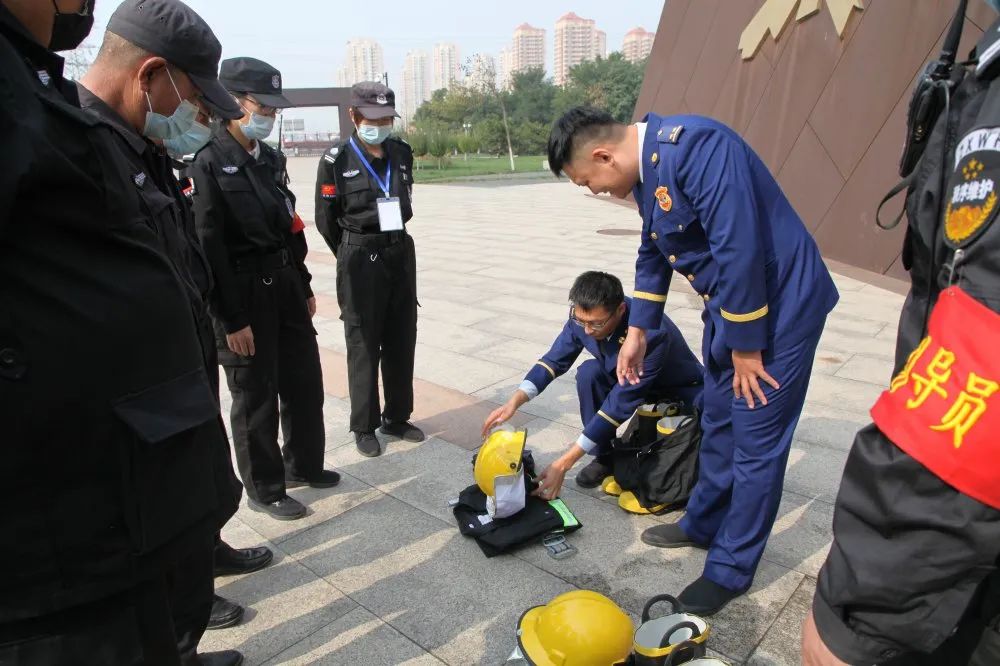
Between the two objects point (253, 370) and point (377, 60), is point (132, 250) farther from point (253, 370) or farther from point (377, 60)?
point (377, 60)

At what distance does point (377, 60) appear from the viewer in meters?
103

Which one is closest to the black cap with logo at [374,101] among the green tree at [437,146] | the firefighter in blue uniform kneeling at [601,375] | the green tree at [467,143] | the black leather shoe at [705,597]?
the firefighter in blue uniform kneeling at [601,375]

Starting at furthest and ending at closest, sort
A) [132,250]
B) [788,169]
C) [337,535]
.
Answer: [788,169] → [337,535] → [132,250]

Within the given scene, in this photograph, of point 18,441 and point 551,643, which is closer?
point 18,441

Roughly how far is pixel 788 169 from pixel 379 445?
7.95 metres

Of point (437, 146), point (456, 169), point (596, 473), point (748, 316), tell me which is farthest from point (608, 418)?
point (456, 169)

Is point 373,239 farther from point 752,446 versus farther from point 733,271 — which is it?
point 752,446

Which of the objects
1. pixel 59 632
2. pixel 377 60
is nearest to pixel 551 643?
pixel 59 632

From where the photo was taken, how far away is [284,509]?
10.6 ft

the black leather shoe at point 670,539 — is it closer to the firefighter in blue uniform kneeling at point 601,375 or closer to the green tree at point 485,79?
the firefighter in blue uniform kneeling at point 601,375

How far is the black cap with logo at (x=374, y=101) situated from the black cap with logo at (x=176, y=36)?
1.76 m

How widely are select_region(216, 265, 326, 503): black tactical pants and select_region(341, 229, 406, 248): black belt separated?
60 cm

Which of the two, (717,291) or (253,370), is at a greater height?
(717,291)

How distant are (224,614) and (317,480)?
1.03m
